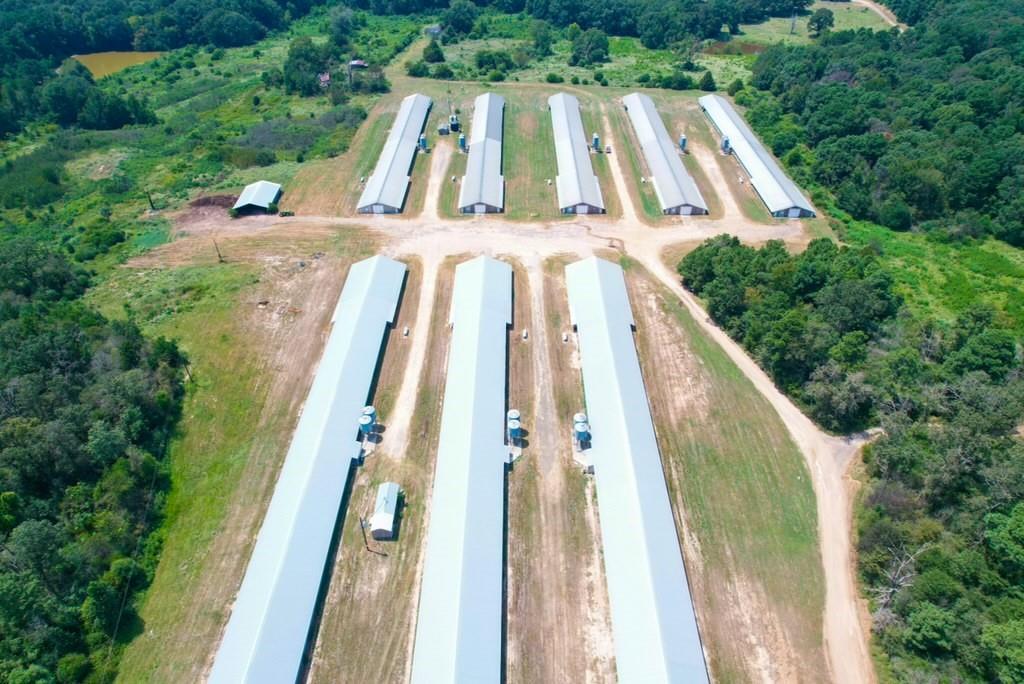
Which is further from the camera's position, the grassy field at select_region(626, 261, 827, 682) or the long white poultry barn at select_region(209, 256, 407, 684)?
the grassy field at select_region(626, 261, 827, 682)

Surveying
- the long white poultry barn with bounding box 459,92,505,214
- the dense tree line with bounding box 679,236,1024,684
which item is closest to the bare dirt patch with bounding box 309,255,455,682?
the dense tree line with bounding box 679,236,1024,684

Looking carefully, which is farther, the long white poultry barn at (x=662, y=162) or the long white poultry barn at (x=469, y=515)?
the long white poultry barn at (x=662, y=162)

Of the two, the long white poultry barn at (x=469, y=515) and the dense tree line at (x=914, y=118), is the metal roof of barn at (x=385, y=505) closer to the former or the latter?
the long white poultry barn at (x=469, y=515)

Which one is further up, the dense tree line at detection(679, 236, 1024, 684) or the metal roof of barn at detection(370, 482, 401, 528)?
the dense tree line at detection(679, 236, 1024, 684)

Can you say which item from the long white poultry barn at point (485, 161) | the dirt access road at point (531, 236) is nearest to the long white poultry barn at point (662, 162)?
the dirt access road at point (531, 236)

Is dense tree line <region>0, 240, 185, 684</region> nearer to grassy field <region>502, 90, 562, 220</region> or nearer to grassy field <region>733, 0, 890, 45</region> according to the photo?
grassy field <region>502, 90, 562, 220</region>

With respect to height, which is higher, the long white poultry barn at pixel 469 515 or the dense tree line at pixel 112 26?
the dense tree line at pixel 112 26
